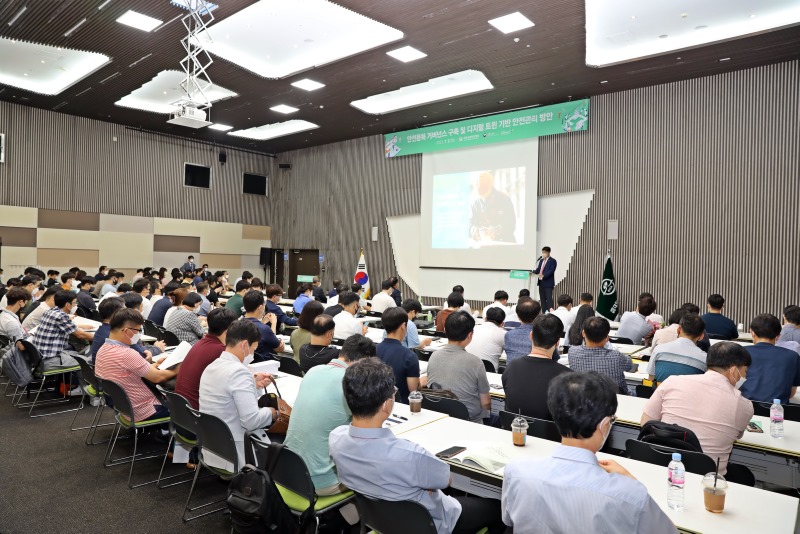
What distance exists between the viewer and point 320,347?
13.4 ft

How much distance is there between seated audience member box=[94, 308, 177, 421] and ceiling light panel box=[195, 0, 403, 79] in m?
5.41

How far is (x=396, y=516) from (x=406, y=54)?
8.54 metres

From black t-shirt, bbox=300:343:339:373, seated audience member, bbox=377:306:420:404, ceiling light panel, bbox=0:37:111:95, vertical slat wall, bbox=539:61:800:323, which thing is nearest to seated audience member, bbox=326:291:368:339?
black t-shirt, bbox=300:343:339:373

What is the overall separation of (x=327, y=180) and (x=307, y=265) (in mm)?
2940

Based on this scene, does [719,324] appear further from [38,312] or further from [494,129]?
[38,312]

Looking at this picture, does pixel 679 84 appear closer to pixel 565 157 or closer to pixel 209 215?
pixel 565 157

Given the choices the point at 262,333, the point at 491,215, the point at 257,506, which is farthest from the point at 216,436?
the point at 491,215

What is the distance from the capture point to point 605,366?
3967mm

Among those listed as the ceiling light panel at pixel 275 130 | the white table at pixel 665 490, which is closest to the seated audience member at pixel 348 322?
the white table at pixel 665 490

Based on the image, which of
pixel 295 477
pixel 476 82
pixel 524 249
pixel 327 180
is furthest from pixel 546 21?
pixel 327 180

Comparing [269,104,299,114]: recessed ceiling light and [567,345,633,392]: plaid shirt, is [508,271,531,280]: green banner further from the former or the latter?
[567,345,633,392]: plaid shirt

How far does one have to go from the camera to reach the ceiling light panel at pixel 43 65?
1005 centimetres

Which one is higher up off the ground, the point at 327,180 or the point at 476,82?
the point at 476,82

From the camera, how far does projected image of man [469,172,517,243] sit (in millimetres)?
12295
